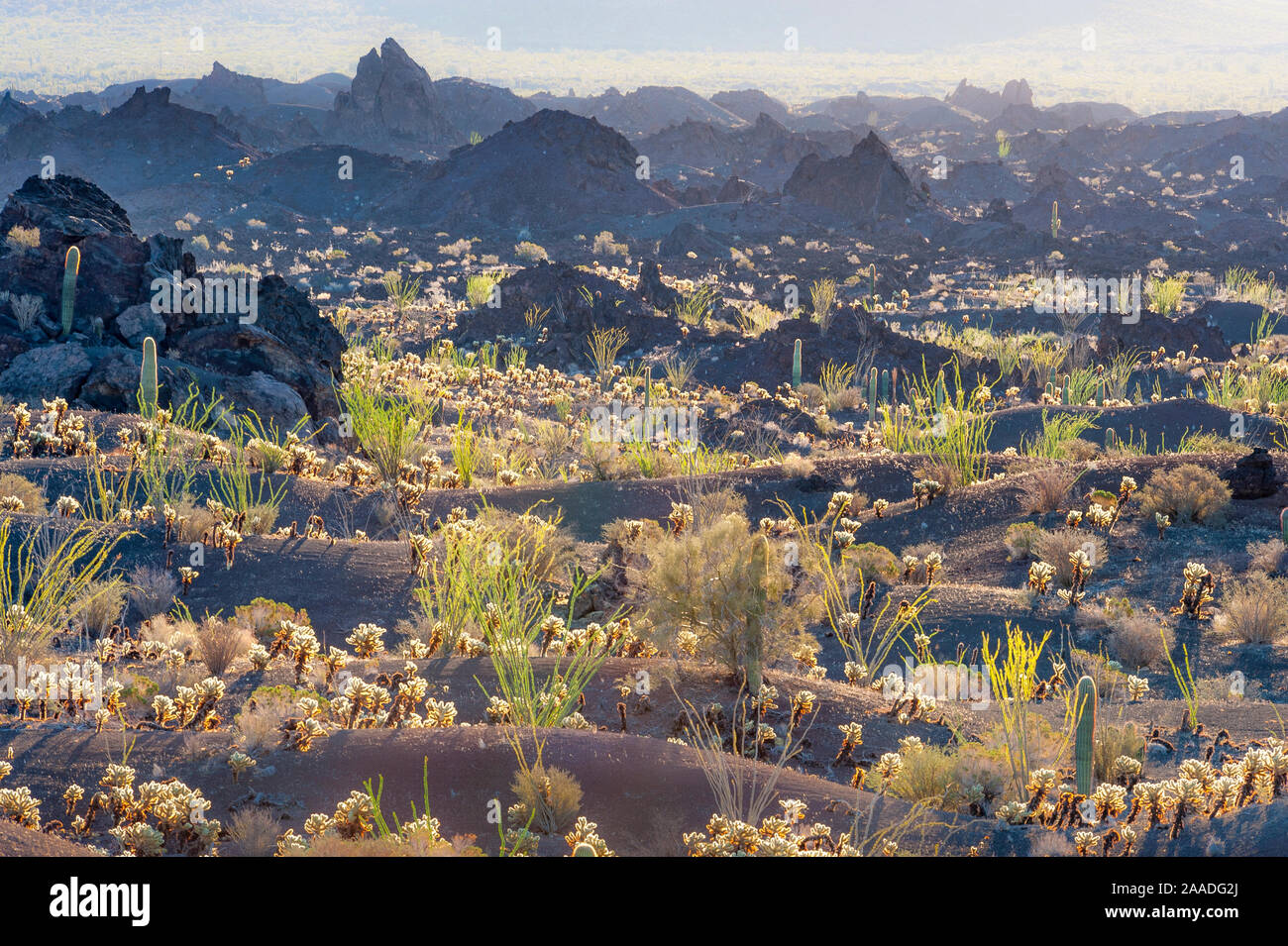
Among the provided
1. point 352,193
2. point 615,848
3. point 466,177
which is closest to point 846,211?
point 466,177

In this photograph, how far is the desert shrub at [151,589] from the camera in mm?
6281

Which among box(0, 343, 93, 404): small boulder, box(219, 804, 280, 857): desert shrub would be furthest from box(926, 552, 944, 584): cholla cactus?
box(0, 343, 93, 404): small boulder

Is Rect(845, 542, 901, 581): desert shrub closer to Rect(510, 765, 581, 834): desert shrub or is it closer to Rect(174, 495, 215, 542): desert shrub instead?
Rect(510, 765, 581, 834): desert shrub

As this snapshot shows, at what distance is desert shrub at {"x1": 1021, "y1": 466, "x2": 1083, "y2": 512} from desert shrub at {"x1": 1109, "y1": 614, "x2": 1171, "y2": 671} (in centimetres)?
271

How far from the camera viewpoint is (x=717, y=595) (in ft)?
17.0

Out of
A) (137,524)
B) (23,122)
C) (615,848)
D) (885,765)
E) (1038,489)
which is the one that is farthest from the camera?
(23,122)

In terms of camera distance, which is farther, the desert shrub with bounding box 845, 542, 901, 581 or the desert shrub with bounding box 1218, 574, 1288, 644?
the desert shrub with bounding box 845, 542, 901, 581

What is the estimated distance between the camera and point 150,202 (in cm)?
4206

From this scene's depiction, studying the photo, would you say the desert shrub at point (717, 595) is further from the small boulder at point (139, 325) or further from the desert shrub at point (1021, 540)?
the small boulder at point (139, 325)

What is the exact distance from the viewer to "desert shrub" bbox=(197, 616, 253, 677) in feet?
17.1

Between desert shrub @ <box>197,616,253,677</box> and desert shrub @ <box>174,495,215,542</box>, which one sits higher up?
desert shrub @ <box>174,495,215,542</box>

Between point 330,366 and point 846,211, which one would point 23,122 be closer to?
point 846,211

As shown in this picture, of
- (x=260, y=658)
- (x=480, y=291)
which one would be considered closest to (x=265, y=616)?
(x=260, y=658)
